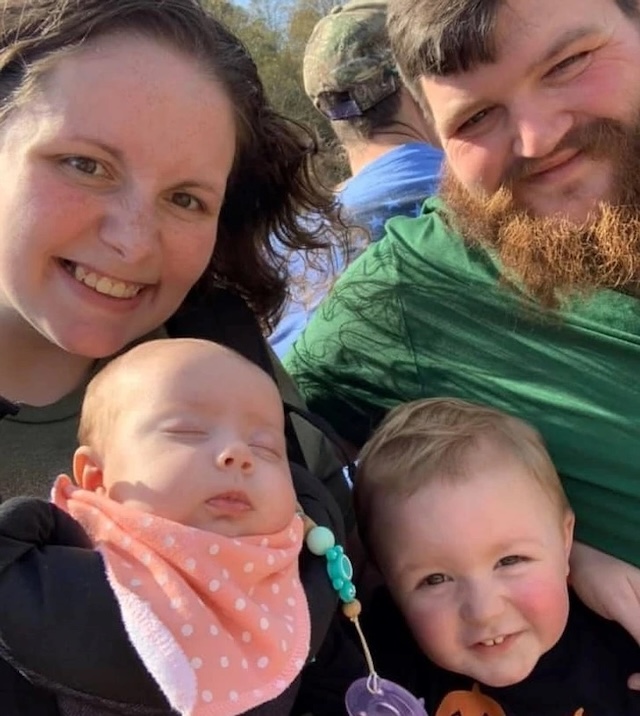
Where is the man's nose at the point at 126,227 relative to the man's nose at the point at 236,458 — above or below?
above

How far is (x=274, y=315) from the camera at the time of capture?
2.66 meters

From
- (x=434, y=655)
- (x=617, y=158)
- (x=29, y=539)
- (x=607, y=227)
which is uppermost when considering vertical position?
(x=617, y=158)

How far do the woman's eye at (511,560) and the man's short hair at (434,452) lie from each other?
17cm

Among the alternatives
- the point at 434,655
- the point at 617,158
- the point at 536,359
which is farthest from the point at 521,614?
the point at 617,158

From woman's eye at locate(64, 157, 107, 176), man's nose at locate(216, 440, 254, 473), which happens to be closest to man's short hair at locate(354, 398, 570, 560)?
man's nose at locate(216, 440, 254, 473)

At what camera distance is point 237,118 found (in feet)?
7.36

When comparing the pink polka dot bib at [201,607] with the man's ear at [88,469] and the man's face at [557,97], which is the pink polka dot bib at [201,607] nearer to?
the man's ear at [88,469]

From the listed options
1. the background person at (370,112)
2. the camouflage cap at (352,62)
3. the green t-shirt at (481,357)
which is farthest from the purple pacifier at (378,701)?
the camouflage cap at (352,62)

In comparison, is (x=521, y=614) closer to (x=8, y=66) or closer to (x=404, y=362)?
(x=404, y=362)

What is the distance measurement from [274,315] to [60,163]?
84cm

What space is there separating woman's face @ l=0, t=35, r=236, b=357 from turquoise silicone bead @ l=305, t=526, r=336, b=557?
2.09 ft

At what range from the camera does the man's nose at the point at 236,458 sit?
5.23ft

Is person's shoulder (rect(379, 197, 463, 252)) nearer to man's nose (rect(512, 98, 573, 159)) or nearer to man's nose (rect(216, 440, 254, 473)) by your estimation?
man's nose (rect(512, 98, 573, 159))

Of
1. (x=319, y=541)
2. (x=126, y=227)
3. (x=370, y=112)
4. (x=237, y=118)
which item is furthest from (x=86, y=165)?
(x=370, y=112)
